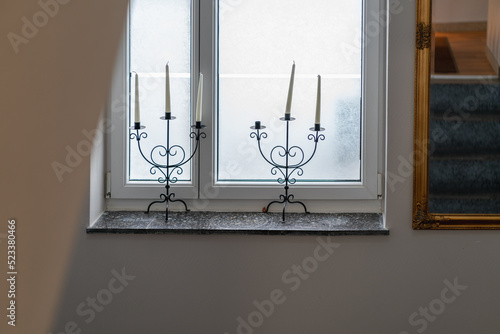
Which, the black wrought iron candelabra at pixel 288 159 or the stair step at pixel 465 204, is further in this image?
the black wrought iron candelabra at pixel 288 159

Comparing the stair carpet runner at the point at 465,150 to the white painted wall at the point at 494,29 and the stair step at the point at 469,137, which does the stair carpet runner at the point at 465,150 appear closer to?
the stair step at the point at 469,137

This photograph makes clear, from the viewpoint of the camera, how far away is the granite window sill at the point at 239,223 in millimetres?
1575

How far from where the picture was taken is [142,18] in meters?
1.77

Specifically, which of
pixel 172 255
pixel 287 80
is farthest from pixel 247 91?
pixel 172 255

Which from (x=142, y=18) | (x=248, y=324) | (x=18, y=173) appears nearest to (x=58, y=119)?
(x=18, y=173)

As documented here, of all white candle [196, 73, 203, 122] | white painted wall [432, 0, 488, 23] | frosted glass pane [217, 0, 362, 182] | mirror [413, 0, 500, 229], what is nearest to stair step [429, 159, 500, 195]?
mirror [413, 0, 500, 229]

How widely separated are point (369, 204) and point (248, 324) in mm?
539

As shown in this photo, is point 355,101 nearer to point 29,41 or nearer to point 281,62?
point 281,62

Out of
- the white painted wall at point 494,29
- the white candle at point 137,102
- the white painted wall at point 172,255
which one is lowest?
the white painted wall at point 172,255

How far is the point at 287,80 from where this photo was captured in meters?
1.77

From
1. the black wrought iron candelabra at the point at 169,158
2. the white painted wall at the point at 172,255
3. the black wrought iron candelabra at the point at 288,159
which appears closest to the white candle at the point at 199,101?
the black wrought iron candelabra at the point at 169,158

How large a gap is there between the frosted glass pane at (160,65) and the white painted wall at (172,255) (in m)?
0.18

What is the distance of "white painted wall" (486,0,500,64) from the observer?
1581 mm

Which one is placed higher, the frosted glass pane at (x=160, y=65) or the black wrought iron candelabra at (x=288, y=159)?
the frosted glass pane at (x=160, y=65)
